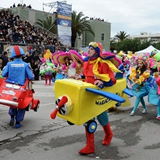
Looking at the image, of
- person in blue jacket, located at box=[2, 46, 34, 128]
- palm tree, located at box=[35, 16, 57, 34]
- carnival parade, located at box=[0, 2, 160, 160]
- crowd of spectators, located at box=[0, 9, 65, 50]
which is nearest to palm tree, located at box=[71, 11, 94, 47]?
palm tree, located at box=[35, 16, 57, 34]

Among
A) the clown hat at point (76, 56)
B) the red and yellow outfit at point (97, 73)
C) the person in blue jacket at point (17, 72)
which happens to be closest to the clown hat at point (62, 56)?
the clown hat at point (76, 56)

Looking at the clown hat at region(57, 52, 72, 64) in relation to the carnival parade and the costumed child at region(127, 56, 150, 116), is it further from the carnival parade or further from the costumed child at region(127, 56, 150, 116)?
the costumed child at region(127, 56, 150, 116)

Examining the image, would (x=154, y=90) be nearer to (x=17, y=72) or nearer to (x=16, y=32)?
(x=17, y=72)

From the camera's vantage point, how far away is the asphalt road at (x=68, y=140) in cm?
382

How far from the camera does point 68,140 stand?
4461mm

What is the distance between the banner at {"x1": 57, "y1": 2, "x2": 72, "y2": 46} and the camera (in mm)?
27828

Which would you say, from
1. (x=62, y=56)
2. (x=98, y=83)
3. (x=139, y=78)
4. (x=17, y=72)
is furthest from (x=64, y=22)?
(x=98, y=83)

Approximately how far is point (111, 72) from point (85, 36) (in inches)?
1400

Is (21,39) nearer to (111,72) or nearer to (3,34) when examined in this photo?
(3,34)

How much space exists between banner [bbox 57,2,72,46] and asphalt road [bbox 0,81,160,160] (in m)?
22.7

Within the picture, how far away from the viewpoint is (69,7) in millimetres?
28625

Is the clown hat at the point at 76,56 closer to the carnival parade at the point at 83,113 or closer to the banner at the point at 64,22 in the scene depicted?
the carnival parade at the point at 83,113

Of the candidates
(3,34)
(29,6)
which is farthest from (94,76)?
(29,6)

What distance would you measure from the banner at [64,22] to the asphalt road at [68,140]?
895 inches
